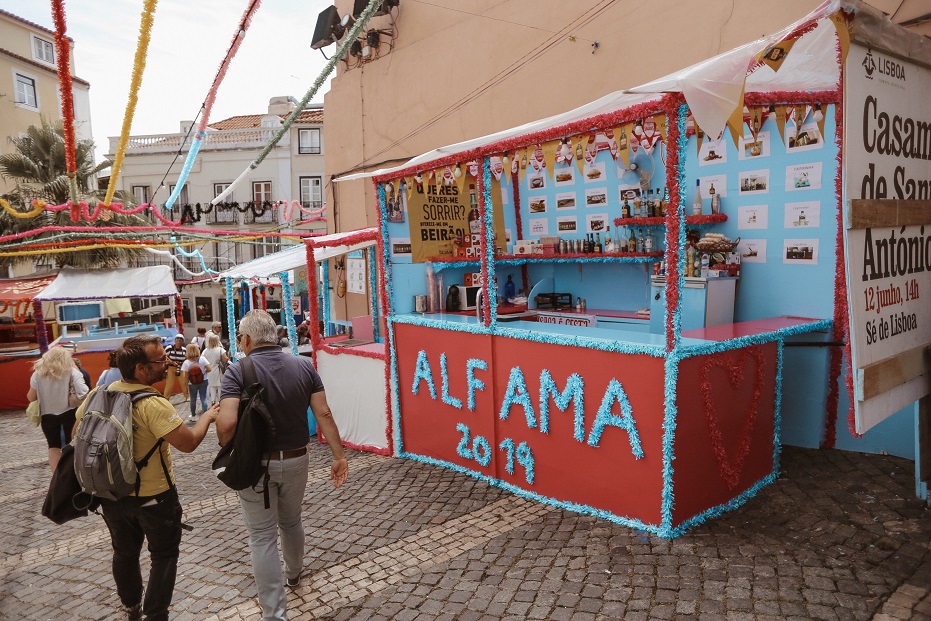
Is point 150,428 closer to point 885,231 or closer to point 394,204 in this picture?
point 885,231

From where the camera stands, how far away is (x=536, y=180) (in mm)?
8656

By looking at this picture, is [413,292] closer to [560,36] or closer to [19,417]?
[560,36]

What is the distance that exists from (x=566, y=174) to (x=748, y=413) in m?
4.52

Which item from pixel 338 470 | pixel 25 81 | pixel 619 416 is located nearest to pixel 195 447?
pixel 338 470

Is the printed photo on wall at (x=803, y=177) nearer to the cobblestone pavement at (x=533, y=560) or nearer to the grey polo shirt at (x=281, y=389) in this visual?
the cobblestone pavement at (x=533, y=560)

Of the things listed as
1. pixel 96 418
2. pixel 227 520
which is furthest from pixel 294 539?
pixel 227 520

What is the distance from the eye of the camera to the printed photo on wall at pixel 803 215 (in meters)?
5.56

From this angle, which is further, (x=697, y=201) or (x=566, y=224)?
(x=566, y=224)

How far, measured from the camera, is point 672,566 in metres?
3.75

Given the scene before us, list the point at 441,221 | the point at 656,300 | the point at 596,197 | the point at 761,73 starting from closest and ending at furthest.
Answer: the point at 761,73 < the point at 656,300 < the point at 441,221 < the point at 596,197

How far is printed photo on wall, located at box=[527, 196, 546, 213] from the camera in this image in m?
8.59

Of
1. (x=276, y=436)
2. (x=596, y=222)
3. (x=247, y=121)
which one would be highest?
(x=247, y=121)

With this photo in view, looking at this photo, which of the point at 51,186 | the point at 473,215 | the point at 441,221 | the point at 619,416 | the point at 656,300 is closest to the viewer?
the point at 619,416

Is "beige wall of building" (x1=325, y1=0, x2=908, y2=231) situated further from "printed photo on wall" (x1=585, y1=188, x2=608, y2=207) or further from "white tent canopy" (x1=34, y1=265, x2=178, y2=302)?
"white tent canopy" (x1=34, y1=265, x2=178, y2=302)
